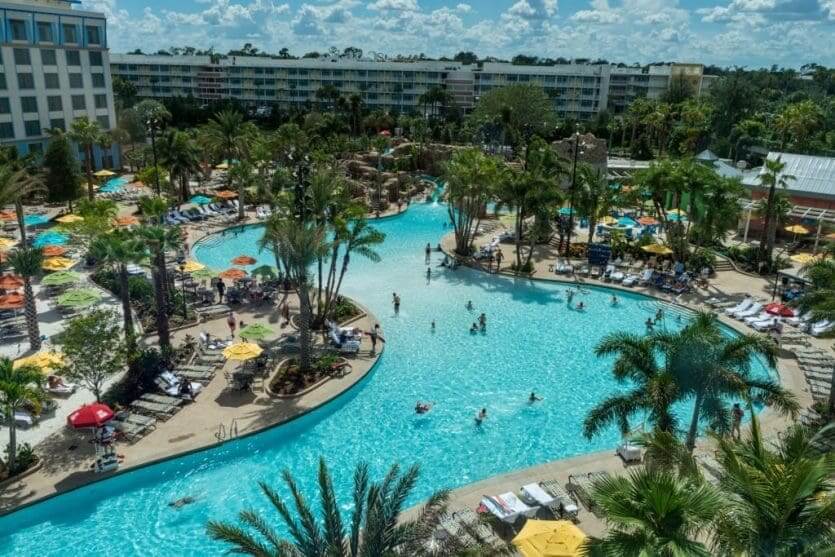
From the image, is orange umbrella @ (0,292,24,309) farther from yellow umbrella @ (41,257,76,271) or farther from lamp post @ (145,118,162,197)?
lamp post @ (145,118,162,197)

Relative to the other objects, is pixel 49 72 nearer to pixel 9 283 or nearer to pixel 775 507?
pixel 9 283

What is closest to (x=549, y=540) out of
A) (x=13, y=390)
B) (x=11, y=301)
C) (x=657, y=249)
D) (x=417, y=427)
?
(x=417, y=427)

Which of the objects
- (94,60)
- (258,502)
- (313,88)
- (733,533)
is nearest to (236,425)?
(258,502)

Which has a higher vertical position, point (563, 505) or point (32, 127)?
point (32, 127)

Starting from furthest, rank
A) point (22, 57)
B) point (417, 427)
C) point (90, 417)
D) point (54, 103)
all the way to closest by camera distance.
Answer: point (54, 103) < point (22, 57) < point (417, 427) < point (90, 417)

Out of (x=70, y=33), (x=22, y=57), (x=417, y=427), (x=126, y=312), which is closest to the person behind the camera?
(x=417, y=427)

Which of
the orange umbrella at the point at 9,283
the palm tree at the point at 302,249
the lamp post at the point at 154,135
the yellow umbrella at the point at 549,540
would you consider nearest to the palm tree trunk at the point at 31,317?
the orange umbrella at the point at 9,283
